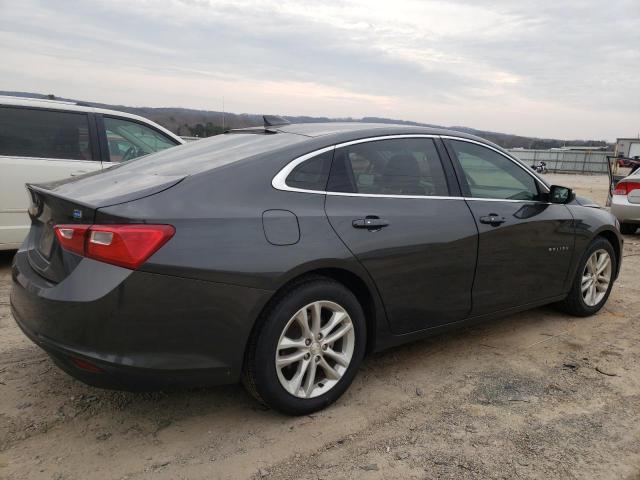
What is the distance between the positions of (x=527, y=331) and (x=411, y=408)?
1.77 metres

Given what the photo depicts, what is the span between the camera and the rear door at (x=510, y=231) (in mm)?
3611

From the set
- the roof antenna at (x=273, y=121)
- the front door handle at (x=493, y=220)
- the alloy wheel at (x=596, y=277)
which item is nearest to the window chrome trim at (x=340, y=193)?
the front door handle at (x=493, y=220)

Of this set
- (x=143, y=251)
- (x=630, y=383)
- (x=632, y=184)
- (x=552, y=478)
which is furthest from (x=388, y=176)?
(x=632, y=184)

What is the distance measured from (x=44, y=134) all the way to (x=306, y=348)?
4215 mm

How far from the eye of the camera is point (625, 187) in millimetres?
9258

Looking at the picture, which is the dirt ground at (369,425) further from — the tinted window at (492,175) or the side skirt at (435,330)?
the tinted window at (492,175)

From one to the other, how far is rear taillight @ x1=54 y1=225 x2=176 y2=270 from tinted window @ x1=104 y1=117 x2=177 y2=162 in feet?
12.6

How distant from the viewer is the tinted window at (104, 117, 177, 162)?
5906 millimetres

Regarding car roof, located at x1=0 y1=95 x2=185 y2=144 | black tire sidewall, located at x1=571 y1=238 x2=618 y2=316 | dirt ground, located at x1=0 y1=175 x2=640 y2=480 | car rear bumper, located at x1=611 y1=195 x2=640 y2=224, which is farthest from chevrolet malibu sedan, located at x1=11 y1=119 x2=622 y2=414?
car rear bumper, located at x1=611 y1=195 x2=640 y2=224

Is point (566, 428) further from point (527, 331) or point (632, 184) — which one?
point (632, 184)

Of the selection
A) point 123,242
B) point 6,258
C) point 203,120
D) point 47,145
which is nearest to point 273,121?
point 123,242

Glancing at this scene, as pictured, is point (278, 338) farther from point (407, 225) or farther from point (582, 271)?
point (582, 271)

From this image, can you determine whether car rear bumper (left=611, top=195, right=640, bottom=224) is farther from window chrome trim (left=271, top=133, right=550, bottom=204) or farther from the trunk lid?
the trunk lid

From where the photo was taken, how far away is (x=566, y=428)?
2855mm
